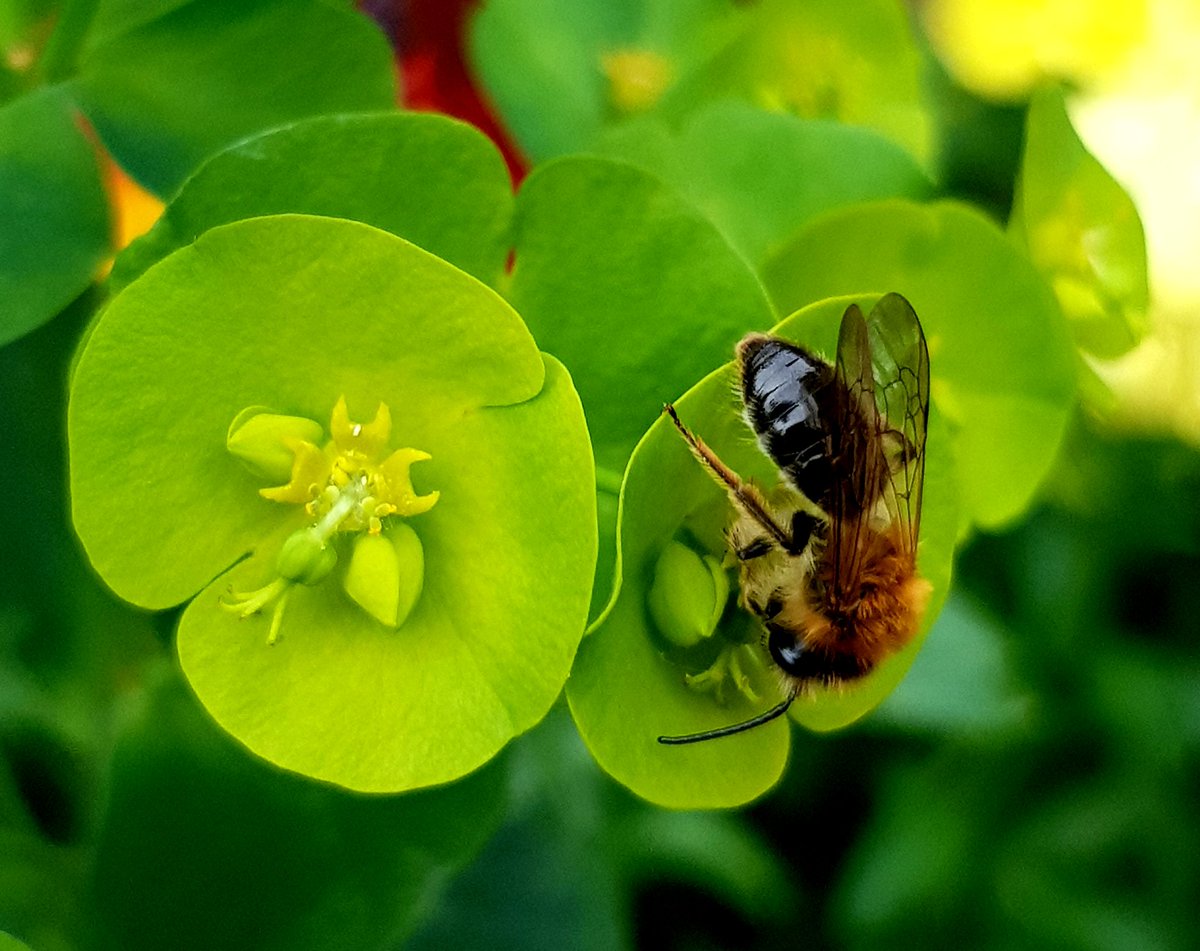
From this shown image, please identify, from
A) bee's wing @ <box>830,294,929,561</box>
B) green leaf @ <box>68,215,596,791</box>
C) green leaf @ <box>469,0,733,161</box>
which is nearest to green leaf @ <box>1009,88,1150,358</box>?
bee's wing @ <box>830,294,929,561</box>

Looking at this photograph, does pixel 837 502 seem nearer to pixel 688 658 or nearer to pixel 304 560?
pixel 688 658

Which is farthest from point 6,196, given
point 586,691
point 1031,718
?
point 1031,718

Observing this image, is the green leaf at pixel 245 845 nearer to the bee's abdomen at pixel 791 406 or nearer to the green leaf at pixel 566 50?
the bee's abdomen at pixel 791 406

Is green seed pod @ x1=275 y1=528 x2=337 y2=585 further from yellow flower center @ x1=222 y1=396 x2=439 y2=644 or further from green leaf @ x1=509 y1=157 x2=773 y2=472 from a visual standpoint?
green leaf @ x1=509 y1=157 x2=773 y2=472

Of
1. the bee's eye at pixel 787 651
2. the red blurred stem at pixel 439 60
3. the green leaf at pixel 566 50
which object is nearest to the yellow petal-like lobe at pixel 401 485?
the bee's eye at pixel 787 651

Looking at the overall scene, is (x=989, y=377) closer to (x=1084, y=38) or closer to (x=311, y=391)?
(x=311, y=391)

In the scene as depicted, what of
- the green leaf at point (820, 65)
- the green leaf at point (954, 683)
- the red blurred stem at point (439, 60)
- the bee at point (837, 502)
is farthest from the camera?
the green leaf at point (954, 683)

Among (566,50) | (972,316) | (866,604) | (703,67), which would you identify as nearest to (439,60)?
(566,50)
